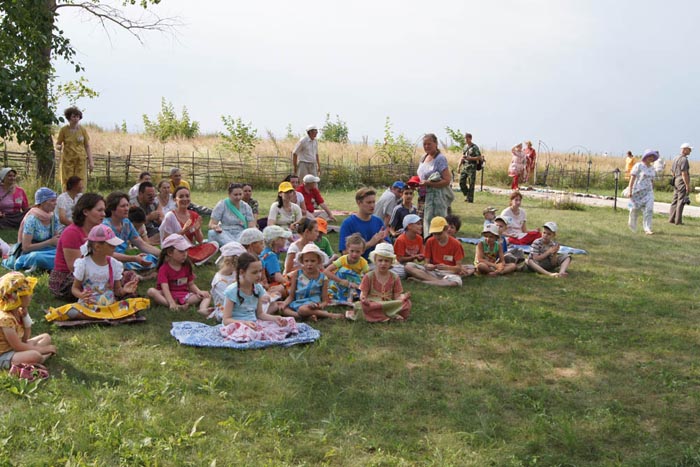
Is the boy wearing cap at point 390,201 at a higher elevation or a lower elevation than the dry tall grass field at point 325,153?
lower

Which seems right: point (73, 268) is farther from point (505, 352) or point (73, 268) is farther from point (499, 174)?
point (499, 174)

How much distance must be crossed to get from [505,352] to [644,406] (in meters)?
1.23

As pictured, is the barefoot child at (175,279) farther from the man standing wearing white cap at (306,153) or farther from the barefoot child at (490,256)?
the man standing wearing white cap at (306,153)

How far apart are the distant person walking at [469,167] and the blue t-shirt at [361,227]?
9843 mm

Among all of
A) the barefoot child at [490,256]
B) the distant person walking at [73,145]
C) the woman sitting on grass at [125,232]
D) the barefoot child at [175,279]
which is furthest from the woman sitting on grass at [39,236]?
the barefoot child at [490,256]

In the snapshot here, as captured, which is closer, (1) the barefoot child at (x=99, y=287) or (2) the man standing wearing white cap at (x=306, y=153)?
(1) the barefoot child at (x=99, y=287)

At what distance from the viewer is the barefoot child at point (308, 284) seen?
247 inches

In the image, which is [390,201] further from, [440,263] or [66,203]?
[66,203]

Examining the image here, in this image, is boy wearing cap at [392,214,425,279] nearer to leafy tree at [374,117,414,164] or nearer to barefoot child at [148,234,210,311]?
barefoot child at [148,234,210,311]

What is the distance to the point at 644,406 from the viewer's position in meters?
4.26

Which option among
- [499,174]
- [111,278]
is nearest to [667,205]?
[499,174]

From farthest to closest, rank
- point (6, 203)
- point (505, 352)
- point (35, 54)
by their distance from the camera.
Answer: point (35, 54) → point (6, 203) → point (505, 352)

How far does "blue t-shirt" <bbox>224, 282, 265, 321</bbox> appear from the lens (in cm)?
557

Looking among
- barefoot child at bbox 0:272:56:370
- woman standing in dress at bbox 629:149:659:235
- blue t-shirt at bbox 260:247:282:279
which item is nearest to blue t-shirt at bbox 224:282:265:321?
blue t-shirt at bbox 260:247:282:279
